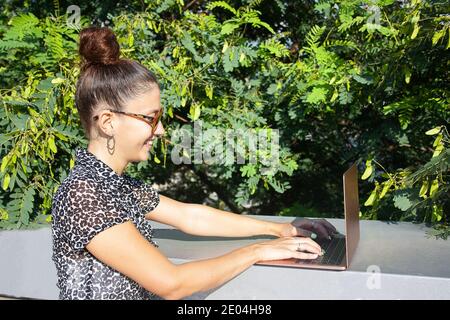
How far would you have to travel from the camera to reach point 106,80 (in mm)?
1770

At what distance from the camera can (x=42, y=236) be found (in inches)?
111

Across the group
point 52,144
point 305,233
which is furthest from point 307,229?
point 52,144

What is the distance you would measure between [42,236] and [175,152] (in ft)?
3.49

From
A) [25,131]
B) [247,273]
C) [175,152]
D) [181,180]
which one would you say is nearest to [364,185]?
[175,152]

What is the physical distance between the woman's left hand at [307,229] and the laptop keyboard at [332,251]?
0.14ft

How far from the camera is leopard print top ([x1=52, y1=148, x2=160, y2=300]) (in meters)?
1.59

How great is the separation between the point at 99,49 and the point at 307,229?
43.4 inches

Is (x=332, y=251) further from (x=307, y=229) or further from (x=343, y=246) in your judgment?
(x=307, y=229)

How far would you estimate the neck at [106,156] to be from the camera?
180 centimetres

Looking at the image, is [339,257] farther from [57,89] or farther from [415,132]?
[57,89]

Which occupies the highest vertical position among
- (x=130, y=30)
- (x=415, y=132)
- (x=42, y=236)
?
(x=130, y=30)

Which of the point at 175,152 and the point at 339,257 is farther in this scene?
the point at 175,152

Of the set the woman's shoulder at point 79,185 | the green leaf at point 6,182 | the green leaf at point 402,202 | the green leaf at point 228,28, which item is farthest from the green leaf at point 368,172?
the green leaf at point 6,182

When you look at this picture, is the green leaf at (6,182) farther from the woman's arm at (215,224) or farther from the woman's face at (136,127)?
the woman's face at (136,127)
